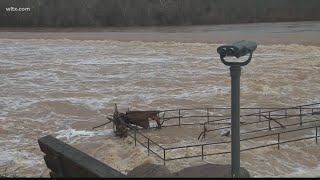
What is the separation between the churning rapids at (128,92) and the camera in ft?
41.5

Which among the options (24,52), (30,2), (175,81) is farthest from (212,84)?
(30,2)

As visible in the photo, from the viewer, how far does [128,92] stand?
22.9 m

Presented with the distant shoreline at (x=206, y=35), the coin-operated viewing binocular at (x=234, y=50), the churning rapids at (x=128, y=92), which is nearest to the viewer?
the coin-operated viewing binocular at (x=234, y=50)

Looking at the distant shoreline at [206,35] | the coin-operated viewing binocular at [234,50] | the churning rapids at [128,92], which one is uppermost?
the coin-operated viewing binocular at [234,50]

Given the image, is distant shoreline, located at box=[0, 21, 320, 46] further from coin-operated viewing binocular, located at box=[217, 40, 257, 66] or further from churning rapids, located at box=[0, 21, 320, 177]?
coin-operated viewing binocular, located at box=[217, 40, 257, 66]

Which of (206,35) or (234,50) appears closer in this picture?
(234,50)

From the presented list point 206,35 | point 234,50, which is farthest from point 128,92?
point 206,35

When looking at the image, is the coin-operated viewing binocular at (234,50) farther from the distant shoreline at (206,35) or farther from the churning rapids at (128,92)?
the distant shoreline at (206,35)

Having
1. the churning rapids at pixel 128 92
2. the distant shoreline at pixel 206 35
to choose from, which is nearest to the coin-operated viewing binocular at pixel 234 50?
the churning rapids at pixel 128 92

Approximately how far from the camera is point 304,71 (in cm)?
2767

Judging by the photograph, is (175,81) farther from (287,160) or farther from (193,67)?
(287,160)

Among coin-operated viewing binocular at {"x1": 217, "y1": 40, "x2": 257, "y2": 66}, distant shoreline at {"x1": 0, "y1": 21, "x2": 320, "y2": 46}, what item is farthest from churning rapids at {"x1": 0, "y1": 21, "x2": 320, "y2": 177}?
distant shoreline at {"x1": 0, "y1": 21, "x2": 320, "y2": 46}

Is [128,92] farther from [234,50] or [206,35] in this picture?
[206,35]

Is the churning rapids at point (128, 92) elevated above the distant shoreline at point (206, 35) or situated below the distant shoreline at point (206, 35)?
below
